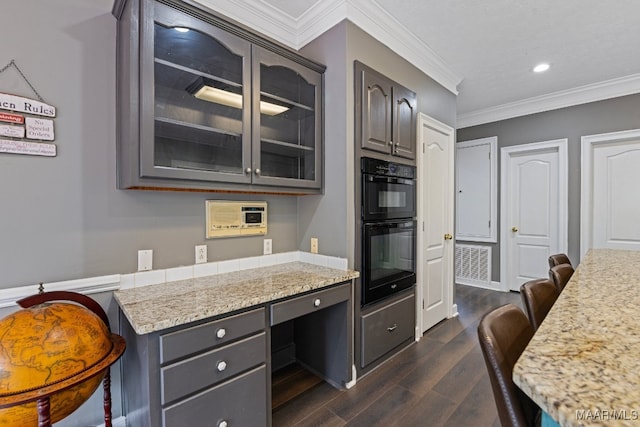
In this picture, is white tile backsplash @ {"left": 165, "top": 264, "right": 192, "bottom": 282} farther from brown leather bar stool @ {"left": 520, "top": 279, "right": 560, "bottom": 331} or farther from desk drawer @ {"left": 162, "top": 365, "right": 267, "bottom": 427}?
brown leather bar stool @ {"left": 520, "top": 279, "right": 560, "bottom": 331}

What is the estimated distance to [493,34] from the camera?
257cm

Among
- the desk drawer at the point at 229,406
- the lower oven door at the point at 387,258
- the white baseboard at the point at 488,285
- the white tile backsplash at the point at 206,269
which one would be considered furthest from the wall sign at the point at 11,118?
the white baseboard at the point at 488,285

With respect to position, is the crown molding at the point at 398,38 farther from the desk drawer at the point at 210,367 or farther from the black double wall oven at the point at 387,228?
the desk drawer at the point at 210,367

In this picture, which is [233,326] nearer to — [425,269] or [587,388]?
[587,388]

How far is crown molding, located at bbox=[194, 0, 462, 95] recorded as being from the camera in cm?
209

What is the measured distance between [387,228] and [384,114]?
91cm

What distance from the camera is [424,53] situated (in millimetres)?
2807

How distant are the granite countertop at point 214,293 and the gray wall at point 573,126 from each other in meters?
3.56

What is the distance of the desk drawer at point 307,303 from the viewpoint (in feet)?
5.16

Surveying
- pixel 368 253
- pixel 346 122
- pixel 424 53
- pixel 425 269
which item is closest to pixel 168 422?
pixel 368 253

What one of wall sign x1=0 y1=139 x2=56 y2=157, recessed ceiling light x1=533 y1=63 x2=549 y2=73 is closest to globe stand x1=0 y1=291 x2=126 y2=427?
wall sign x1=0 y1=139 x2=56 y2=157

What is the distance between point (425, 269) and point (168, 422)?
241 cm

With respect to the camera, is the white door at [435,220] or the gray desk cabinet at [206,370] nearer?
the gray desk cabinet at [206,370]

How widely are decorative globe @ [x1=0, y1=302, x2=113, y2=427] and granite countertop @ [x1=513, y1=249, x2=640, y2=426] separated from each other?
1.41m
